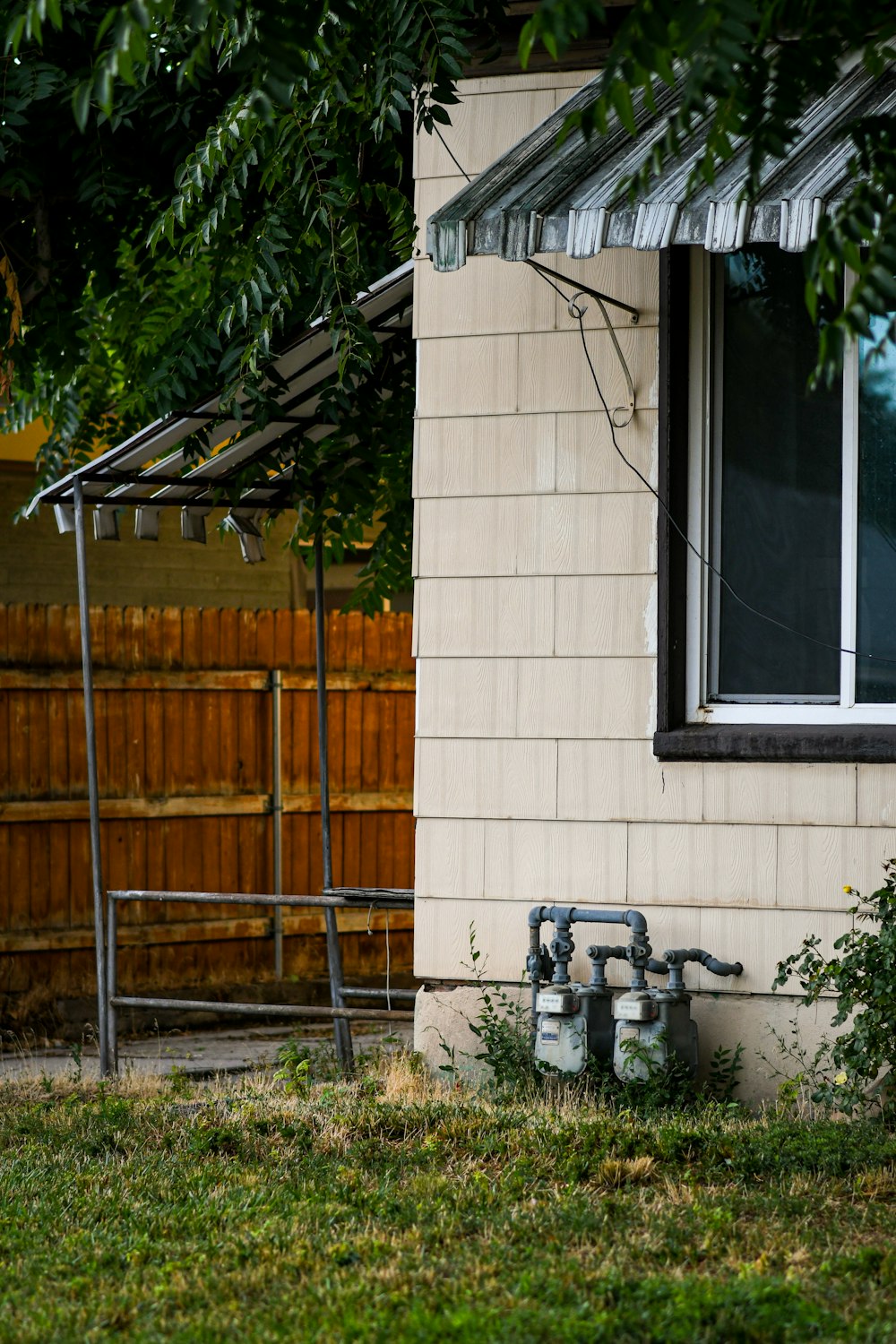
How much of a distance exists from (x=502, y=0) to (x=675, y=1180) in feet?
13.9

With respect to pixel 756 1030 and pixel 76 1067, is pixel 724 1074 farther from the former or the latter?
pixel 76 1067

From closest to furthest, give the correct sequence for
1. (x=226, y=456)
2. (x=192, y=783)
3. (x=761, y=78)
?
1. (x=761, y=78)
2. (x=226, y=456)
3. (x=192, y=783)

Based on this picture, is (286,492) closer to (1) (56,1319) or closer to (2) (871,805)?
(2) (871,805)

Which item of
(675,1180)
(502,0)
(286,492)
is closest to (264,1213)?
(675,1180)

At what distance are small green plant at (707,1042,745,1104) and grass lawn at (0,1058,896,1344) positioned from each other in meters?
0.30

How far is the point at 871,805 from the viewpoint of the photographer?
5.78 m

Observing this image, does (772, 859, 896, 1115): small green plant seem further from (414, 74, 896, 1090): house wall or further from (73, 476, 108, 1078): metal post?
(73, 476, 108, 1078): metal post

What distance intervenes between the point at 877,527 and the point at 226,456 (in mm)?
3604

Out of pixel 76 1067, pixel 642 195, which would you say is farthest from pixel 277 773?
pixel 642 195

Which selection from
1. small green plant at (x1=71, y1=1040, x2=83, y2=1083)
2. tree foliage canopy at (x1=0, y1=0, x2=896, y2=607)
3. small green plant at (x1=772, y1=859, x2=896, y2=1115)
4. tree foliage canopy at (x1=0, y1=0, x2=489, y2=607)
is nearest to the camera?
tree foliage canopy at (x1=0, y1=0, x2=896, y2=607)

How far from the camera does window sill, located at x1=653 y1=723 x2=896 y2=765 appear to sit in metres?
5.75

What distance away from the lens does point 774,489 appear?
6.08m

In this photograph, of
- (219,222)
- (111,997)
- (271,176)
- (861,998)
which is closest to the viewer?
(861,998)

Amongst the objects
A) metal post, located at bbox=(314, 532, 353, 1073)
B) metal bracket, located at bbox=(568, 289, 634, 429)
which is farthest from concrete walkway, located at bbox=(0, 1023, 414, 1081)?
metal bracket, located at bbox=(568, 289, 634, 429)
